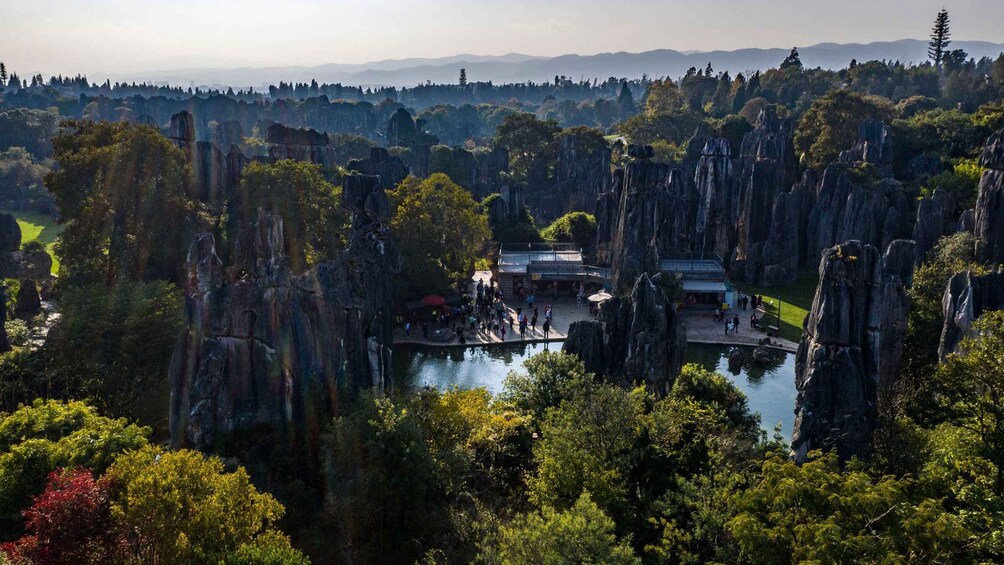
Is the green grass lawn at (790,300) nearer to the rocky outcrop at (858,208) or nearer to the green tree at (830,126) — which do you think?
the rocky outcrop at (858,208)

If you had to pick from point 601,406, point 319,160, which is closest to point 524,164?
point 319,160

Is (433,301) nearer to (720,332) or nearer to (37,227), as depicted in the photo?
(720,332)

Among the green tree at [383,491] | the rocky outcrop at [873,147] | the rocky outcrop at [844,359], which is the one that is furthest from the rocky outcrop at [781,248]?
the green tree at [383,491]

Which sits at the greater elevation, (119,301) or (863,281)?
(863,281)

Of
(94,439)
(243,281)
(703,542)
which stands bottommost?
(703,542)

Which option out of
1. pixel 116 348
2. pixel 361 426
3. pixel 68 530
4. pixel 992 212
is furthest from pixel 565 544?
pixel 992 212

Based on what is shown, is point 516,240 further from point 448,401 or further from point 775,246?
point 448,401
